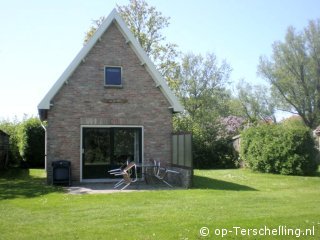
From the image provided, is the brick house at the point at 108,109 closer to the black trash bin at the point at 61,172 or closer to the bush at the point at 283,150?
the black trash bin at the point at 61,172

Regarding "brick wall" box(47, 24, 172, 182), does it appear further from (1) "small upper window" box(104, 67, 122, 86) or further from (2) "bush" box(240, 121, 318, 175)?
(2) "bush" box(240, 121, 318, 175)

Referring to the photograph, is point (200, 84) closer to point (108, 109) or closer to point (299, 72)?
point (299, 72)

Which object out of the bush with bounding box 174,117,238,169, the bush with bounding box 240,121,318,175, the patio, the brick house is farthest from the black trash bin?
the bush with bounding box 174,117,238,169

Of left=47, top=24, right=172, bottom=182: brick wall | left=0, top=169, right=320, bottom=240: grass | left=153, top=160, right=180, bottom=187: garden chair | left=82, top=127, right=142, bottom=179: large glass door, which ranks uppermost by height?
left=47, top=24, right=172, bottom=182: brick wall

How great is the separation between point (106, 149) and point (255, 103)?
38.3 m

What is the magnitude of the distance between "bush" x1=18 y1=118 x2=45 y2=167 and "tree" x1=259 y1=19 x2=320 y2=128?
25.2 metres

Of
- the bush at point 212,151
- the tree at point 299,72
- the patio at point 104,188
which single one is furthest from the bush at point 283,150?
the tree at point 299,72

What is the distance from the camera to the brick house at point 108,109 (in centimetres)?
1816

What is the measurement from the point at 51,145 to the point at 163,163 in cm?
497

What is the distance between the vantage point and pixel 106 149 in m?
18.8

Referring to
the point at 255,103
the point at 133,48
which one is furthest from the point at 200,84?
the point at 133,48

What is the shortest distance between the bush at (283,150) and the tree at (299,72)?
2027 cm

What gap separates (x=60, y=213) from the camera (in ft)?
34.3

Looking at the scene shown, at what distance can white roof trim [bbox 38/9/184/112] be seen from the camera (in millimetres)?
17812
